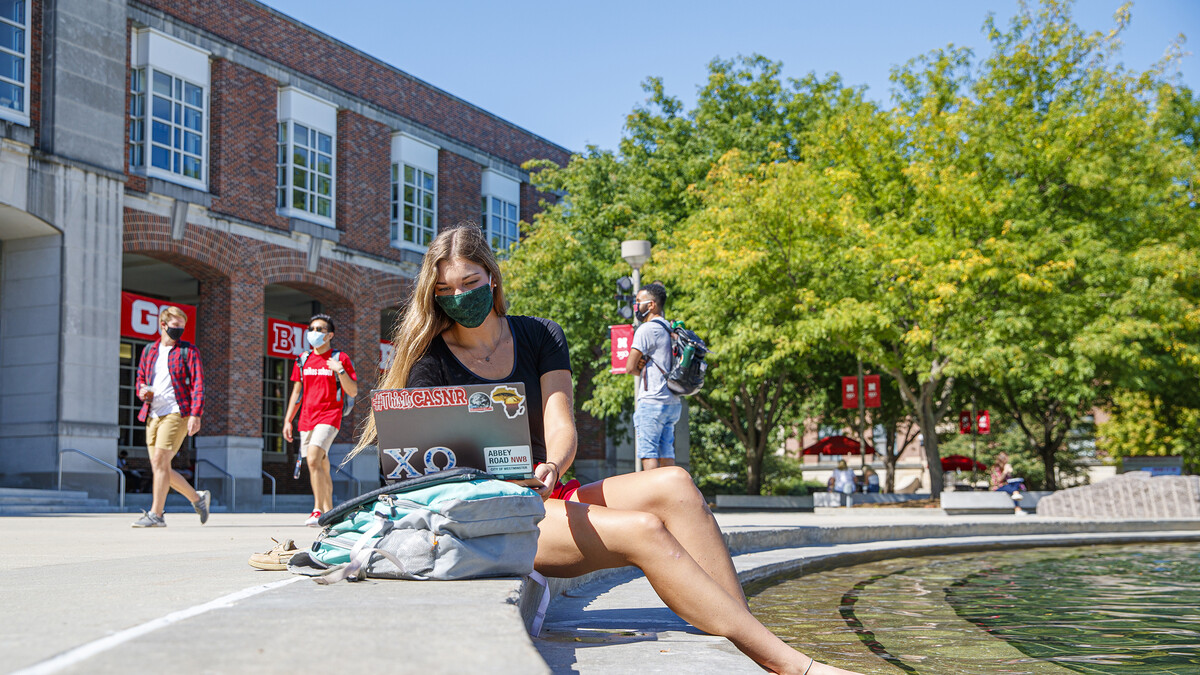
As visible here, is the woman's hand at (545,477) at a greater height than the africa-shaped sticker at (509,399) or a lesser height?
lesser

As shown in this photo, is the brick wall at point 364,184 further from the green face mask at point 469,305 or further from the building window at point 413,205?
the green face mask at point 469,305

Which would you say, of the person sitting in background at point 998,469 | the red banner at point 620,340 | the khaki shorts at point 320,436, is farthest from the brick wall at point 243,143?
the person sitting in background at point 998,469

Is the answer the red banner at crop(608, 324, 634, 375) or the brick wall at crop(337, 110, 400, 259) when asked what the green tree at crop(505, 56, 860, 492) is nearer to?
the brick wall at crop(337, 110, 400, 259)

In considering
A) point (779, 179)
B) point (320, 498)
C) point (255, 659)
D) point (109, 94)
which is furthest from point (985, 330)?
point (255, 659)

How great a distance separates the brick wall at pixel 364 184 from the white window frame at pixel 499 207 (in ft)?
11.6

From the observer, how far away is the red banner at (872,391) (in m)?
26.2

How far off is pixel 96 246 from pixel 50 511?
5.61m

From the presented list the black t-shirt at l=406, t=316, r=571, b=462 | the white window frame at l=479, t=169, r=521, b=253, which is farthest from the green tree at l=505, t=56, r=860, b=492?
the black t-shirt at l=406, t=316, r=571, b=462

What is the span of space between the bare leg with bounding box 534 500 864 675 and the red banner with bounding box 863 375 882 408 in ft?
77.2

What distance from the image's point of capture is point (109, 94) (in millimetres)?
19016

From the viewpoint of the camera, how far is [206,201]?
21.2 m

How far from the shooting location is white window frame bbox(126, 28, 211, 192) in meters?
20.1

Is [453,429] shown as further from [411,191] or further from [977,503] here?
[411,191]

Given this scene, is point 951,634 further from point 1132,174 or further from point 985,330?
point 1132,174
